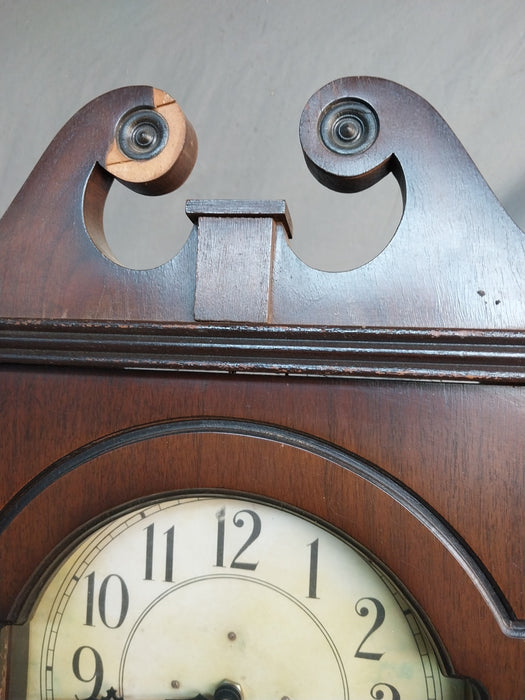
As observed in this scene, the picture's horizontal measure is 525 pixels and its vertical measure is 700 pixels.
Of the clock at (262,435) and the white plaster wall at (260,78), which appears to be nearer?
the clock at (262,435)

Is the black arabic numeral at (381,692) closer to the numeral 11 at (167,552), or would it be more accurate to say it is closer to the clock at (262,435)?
the clock at (262,435)

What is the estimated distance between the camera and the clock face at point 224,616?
2.11 feet

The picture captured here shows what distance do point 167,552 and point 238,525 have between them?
0.07 meters

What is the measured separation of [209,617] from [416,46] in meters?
1.07

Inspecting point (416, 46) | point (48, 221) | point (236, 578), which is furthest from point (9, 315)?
point (416, 46)

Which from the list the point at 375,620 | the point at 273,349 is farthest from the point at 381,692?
the point at 273,349

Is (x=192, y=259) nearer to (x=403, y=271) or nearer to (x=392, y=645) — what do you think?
(x=403, y=271)

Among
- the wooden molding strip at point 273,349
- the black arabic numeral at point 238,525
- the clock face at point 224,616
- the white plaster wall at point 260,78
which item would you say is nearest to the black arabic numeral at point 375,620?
the clock face at point 224,616

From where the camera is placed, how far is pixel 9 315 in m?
0.68

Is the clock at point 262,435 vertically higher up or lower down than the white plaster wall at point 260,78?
lower down

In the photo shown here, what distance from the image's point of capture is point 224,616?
67cm

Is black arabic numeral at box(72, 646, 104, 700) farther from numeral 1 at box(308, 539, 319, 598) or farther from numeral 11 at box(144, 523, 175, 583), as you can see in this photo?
numeral 1 at box(308, 539, 319, 598)

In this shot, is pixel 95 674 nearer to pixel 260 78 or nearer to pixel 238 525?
pixel 238 525

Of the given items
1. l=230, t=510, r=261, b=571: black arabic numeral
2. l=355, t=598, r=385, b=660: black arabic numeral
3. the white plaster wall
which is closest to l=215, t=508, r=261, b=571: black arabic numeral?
l=230, t=510, r=261, b=571: black arabic numeral
